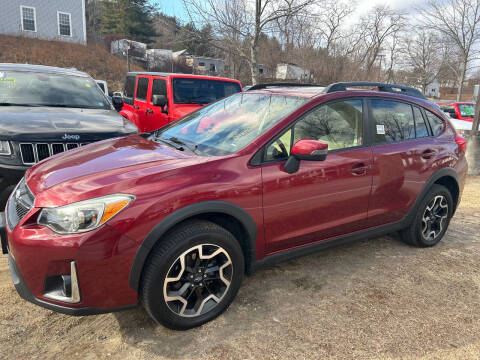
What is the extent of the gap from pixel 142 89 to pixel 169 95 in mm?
1426

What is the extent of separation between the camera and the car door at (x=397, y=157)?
11.1 ft

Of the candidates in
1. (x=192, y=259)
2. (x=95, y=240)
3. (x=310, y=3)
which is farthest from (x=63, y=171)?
(x=310, y=3)

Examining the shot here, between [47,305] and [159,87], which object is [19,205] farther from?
[159,87]

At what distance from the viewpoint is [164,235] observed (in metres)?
2.35

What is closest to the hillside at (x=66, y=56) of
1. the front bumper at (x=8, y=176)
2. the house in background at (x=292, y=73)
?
→ the house in background at (x=292, y=73)

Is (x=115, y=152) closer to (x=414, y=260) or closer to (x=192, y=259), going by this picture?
(x=192, y=259)

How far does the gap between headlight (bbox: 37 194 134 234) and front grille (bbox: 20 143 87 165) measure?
179cm

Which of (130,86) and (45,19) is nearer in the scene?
(130,86)

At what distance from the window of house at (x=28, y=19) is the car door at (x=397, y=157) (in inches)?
1267

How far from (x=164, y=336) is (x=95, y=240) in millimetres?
862

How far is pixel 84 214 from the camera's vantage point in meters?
2.13

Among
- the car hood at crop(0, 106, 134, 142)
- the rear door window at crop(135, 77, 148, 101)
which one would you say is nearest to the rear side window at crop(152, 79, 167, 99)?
the rear door window at crop(135, 77, 148, 101)

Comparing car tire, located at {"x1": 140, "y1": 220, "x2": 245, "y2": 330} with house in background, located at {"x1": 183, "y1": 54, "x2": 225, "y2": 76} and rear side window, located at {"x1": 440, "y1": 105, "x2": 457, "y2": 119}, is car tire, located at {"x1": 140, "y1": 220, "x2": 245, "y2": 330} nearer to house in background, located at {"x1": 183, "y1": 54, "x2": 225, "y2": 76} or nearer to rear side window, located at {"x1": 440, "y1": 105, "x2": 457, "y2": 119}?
rear side window, located at {"x1": 440, "y1": 105, "x2": 457, "y2": 119}

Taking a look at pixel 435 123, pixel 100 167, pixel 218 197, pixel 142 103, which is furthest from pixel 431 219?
pixel 142 103
